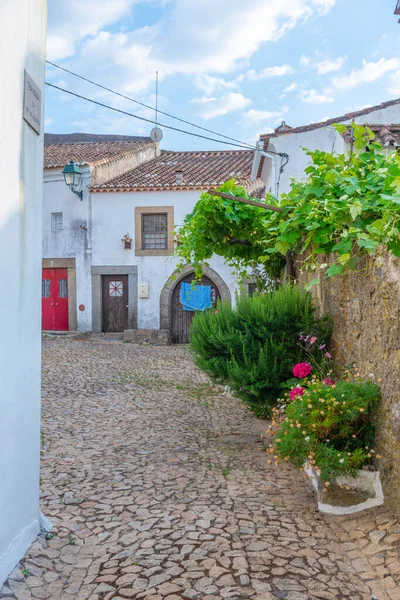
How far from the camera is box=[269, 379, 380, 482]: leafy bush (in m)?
3.36

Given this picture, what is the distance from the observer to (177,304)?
15.9m

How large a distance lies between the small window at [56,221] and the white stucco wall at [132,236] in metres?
1.20

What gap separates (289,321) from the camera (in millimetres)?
5137

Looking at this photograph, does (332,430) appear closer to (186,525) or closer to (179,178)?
(186,525)

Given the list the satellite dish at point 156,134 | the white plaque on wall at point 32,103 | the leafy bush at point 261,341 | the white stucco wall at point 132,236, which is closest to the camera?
the white plaque on wall at point 32,103

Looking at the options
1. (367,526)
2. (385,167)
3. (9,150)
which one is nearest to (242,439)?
(367,526)

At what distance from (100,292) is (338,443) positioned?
1315 cm

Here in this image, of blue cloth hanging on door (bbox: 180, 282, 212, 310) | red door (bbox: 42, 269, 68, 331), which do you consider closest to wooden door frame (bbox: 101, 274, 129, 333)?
red door (bbox: 42, 269, 68, 331)

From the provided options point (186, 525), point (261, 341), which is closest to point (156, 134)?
point (261, 341)

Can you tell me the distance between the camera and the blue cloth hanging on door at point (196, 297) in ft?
51.1

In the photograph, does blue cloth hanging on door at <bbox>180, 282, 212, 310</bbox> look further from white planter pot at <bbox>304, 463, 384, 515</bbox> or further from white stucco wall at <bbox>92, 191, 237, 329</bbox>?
white planter pot at <bbox>304, 463, 384, 515</bbox>

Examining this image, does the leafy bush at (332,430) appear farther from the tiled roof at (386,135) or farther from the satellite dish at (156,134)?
the satellite dish at (156,134)

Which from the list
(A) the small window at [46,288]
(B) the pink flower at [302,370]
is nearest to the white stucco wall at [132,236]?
(A) the small window at [46,288]

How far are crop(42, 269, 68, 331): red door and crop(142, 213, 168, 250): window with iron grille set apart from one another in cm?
269
